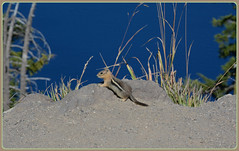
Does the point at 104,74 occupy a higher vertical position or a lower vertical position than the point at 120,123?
higher

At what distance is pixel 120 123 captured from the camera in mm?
2988

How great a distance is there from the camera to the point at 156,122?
3.04 metres

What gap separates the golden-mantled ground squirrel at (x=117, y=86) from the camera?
3213 mm

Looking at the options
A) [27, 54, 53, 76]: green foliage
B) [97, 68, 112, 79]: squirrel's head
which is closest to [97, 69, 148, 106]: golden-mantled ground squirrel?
[97, 68, 112, 79]: squirrel's head

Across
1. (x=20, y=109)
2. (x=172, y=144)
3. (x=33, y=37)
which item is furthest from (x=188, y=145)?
(x=33, y=37)

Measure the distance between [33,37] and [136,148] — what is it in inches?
237

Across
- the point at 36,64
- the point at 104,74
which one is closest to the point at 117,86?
the point at 104,74

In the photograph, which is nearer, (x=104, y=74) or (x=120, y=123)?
(x=120, y=123)

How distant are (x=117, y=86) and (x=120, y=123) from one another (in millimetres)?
417

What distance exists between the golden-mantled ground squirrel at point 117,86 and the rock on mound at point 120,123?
58 mm

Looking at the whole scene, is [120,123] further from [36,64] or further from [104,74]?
[36,64]

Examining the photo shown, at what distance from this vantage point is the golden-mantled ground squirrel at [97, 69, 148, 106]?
3213mm

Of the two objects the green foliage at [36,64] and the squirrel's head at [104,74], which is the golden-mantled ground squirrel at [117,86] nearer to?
the squirrel's head at [104,74]

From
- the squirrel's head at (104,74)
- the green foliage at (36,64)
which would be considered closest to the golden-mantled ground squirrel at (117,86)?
the squirrel's head at (104,74)
